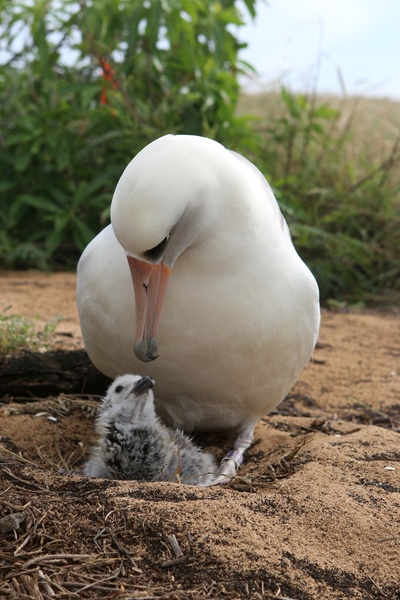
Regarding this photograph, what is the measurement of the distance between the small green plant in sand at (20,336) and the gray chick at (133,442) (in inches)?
58.0

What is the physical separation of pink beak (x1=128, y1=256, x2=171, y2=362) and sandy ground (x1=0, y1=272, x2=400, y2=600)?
2.16ft

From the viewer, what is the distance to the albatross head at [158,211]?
346cm

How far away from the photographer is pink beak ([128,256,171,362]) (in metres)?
3.73

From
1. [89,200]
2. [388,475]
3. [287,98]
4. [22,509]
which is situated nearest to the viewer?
[22,509]

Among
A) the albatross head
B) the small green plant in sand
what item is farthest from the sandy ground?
the small green plant in sand

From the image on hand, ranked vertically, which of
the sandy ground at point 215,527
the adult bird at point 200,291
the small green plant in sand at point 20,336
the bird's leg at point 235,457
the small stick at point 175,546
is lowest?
the bird's leg at point 235,457

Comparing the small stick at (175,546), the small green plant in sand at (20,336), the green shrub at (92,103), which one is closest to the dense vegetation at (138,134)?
the green shrub at (92,103)

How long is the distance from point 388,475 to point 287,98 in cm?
698

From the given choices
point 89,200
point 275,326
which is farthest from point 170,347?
point 89,200

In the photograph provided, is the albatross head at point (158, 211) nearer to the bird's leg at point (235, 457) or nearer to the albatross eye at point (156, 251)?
the albatross eye at point (156, 251)

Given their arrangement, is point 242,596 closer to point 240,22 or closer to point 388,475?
point 388,475

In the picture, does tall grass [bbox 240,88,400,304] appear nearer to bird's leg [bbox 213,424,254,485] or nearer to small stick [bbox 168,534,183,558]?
bird's leg [bbox 213,424,254,485]

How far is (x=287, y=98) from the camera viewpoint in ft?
33.1

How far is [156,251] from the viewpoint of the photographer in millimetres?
3654
